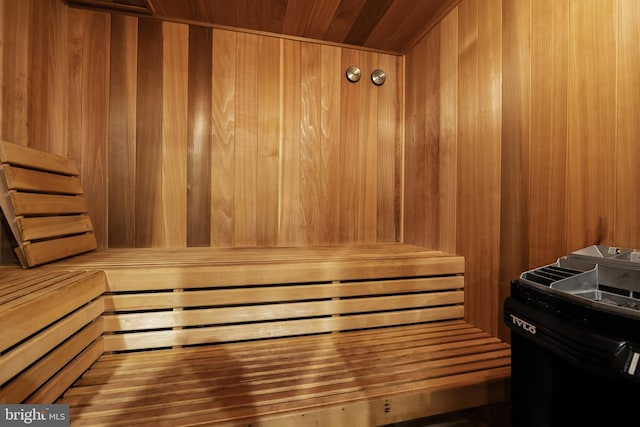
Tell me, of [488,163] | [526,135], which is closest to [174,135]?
[488,163]

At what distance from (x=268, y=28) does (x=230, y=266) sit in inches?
79.7

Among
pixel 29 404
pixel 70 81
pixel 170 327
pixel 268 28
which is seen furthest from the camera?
pixel 268 28

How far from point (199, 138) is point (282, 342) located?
1.74m

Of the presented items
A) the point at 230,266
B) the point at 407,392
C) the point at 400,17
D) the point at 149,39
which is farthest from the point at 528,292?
the point at 149,39

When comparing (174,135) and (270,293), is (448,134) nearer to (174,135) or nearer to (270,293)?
(270,293)

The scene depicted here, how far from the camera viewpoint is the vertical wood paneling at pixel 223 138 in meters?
2.51

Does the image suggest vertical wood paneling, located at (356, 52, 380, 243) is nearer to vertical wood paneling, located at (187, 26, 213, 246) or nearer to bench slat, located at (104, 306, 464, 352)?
bench slat, located at (104, 306, 464, 352)

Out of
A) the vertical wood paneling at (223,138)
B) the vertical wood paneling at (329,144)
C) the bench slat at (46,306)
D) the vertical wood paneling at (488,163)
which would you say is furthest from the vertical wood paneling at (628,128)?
the vertical wood paneling at (223,138)

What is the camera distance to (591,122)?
51.7 inches

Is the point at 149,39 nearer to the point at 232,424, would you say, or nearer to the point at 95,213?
the point at 95,213

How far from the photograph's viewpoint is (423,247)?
2.57m

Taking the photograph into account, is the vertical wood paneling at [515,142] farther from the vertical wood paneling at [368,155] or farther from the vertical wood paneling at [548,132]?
the vertical wood paneling at [368,155]

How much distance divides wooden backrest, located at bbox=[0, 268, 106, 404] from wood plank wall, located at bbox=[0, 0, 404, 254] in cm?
99

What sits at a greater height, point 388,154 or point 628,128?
point 388,154
